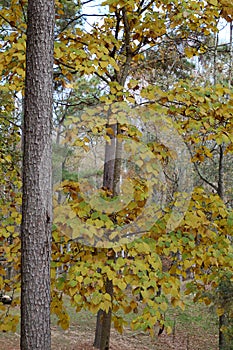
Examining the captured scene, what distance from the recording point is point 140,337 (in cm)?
815

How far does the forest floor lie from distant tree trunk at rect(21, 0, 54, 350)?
445cm

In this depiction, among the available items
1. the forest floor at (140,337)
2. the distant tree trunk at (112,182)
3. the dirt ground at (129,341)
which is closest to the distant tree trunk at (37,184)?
the distant tree trunk at (112,182)

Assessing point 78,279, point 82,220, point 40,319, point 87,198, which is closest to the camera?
point 40,319

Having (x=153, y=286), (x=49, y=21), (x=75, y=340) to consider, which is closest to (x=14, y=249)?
(x=153, y=286)

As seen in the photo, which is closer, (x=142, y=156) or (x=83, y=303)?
(x=142, y=156)

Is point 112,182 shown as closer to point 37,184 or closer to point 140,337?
point 37,184

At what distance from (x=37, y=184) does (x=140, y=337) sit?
6881 mm

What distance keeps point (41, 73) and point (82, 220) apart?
95 centimetres

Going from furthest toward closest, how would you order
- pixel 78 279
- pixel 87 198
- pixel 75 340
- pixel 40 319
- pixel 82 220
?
pixel 75 340
pixel 87 198
pixel 82 220
pixel 78 279
pixel 40 319

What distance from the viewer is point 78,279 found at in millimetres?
2373

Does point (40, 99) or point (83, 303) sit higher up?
point (40, 99)

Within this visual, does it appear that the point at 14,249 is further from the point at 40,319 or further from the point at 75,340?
the point at 75,340

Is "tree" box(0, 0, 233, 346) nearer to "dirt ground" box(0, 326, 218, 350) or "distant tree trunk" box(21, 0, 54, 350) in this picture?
"distant tree trunk" box(21, 0, 54, 350)

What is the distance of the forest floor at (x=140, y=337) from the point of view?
266 inches
